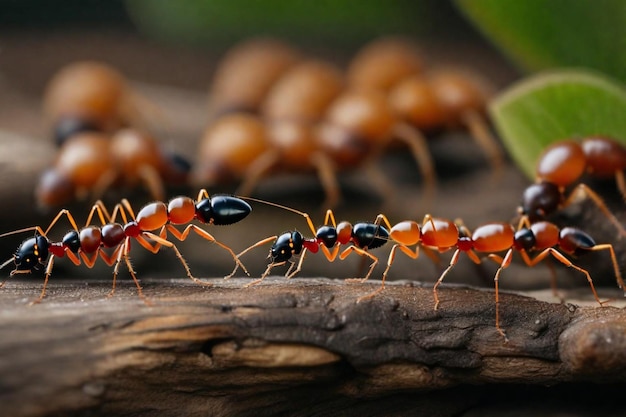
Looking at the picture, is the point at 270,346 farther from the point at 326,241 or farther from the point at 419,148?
the point at 419,148

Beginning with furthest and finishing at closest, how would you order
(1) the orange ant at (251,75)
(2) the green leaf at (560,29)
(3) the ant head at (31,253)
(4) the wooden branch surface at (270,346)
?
(1) the orange ant at (251,75)
(2) the green leaf at (560,29)
(3) the ant head at (31,253)
(4) the wooden branch surface at (270,346)

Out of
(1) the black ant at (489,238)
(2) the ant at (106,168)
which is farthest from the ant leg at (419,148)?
(1) the black ant at (489,238)

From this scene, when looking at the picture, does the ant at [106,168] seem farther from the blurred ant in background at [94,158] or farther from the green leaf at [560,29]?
the green leaf at [560,29]

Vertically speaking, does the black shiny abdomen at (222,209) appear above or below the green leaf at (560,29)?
below

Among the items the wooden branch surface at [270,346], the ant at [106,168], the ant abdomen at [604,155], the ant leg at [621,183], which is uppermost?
the ant at [106,168]

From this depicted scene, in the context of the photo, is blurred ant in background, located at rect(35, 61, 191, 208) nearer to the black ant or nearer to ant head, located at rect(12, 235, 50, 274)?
ant head, located at rect(12, 235, 50, 274)

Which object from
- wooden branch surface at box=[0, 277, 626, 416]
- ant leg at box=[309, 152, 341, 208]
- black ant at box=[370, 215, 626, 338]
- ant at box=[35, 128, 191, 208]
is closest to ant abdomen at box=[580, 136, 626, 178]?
black ant at box=[370, 215, 626, 338]

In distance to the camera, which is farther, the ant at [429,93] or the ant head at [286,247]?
the ant at [429,93]
